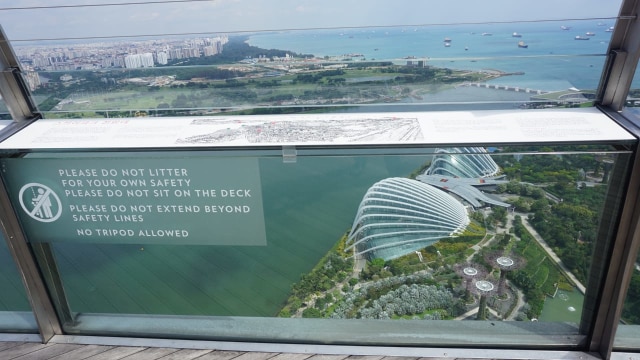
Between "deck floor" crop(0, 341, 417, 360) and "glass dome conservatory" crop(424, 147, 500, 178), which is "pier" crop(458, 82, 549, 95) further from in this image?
"deck floor" crop(0, 341, 417, 360)

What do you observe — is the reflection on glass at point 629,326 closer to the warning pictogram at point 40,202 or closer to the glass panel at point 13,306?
the warning pictogram at point 40,202

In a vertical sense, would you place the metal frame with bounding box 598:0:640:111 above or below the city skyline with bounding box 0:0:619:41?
below

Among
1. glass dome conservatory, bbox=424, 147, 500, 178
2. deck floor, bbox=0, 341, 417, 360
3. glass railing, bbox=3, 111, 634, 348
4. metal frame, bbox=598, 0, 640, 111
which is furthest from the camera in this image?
deck floor, bbox=0, 341, 417, 360

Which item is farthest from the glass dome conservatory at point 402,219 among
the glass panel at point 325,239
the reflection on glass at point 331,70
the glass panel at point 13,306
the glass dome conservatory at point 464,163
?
the glass panel at point 13,306

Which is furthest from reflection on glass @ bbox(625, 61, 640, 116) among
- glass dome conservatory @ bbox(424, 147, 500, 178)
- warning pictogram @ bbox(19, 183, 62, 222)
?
warning pictogram @ bbox(19, 183, 62, 222)

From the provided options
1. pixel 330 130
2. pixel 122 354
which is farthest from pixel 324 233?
pixel 122 354

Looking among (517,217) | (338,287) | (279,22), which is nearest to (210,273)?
(338,287)
